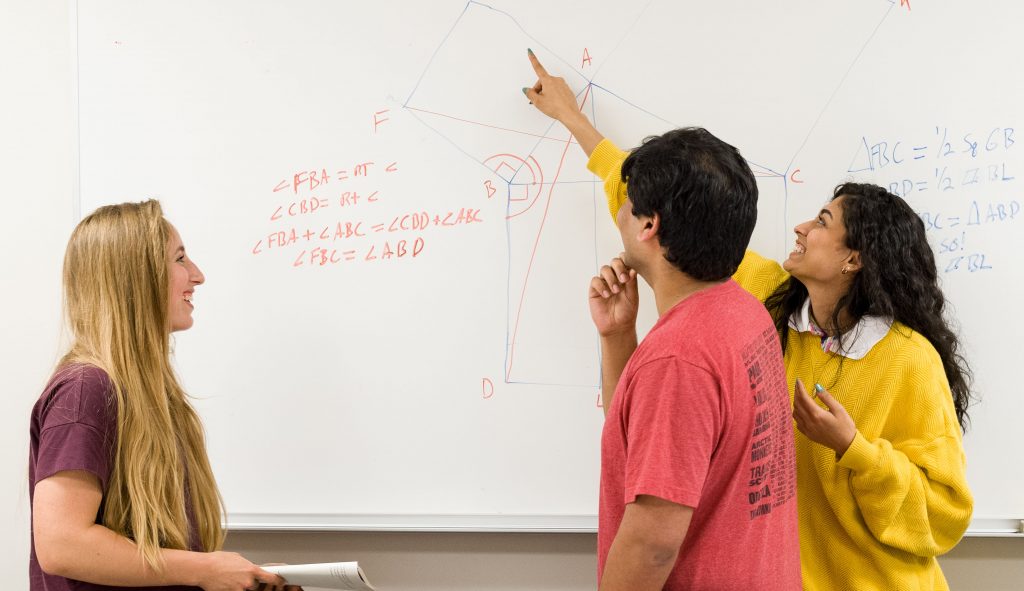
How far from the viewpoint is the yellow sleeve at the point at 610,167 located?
1.62 m

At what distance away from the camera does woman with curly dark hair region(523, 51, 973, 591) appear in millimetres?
1362

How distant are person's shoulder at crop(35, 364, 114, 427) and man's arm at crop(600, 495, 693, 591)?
82 cm

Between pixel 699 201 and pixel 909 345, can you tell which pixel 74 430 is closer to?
pixel 699 201

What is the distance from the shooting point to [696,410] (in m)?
1.02

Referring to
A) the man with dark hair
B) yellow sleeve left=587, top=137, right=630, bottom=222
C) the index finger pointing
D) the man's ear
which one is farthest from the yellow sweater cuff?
the index finger pointing

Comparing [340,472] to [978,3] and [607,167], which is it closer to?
[607,167]

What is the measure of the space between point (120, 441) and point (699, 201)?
97 cm

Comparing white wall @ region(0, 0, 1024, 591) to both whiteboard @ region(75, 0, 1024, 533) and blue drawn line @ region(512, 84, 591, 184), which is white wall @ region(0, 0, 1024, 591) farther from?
blue drawn line @ region(512, 84, 591, 184)

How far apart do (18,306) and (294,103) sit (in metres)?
0.87

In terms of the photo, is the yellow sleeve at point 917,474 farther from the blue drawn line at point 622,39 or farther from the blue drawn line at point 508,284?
the blue drawn line at point 622,39

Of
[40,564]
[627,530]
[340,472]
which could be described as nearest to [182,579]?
[40,564]

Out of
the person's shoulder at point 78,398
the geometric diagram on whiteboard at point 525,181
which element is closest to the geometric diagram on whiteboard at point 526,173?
the geometric diagram on whiteboard at point 525,181

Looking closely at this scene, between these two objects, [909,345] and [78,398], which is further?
[909,345]

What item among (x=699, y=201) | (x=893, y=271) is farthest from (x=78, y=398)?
(x=893, y=271)
